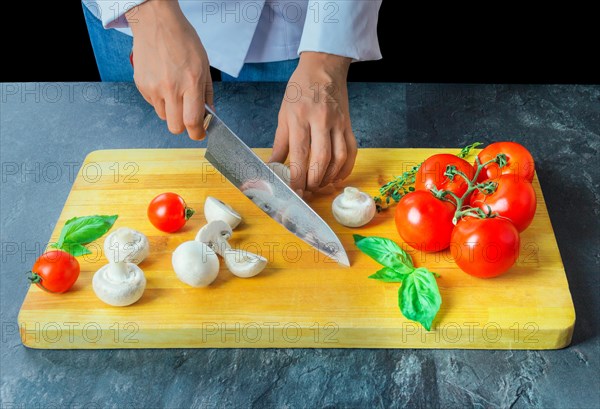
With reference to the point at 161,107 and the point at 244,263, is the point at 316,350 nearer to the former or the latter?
the point at 244,263

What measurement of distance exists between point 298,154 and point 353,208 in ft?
0.55

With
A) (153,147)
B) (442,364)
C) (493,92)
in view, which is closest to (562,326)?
(442,364)

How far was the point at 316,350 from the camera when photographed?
4.50 feet

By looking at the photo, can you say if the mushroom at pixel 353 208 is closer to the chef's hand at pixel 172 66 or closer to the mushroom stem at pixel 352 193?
the mushroom stem at pixel 352 193

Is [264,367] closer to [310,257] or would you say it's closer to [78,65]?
[310,257]

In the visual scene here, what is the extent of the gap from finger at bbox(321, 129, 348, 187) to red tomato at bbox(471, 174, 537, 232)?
29cm

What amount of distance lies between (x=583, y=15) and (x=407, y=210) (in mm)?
1621

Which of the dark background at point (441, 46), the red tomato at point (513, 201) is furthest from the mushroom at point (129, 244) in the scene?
the dark background at point (441, 46)

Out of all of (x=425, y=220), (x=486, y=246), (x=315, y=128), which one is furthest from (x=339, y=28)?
(x=486, y=246)

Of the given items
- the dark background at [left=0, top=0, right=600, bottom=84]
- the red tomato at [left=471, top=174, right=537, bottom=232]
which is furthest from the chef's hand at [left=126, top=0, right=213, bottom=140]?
the dark background at [left=0, top=0, right=600, bottom=84]

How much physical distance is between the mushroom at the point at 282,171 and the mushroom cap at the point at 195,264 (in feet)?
0.86

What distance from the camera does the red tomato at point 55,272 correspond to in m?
1.37

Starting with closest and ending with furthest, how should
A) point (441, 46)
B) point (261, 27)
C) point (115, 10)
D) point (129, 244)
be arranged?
point (129, 244) < point (115, 10) < point (261, 27) < point (441, 46)

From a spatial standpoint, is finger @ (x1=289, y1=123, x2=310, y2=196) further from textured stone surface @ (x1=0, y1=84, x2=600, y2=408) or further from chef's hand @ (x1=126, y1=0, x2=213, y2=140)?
textured stone surface @ (x1=0, y1=84, x2=600, y2=408)
